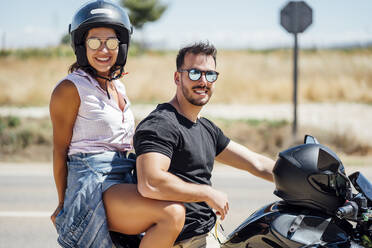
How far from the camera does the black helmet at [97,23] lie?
2.51m

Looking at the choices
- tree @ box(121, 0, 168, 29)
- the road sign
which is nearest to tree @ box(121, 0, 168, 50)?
tree @ box(121, 0, 168, 29)

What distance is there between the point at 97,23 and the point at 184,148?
79 cm

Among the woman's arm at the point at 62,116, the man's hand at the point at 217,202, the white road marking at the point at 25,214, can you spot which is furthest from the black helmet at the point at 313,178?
the white road marking at the point at 25,214

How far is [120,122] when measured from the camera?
8.36ft

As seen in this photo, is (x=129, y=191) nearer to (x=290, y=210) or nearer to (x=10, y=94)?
(x=290, y=210)

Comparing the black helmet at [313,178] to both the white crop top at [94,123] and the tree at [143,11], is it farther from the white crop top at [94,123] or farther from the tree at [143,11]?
the tree at [143,11]

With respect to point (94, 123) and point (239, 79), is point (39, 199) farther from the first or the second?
point (239, 79)

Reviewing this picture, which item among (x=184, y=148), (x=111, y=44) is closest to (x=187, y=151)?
(x=184, y=148)

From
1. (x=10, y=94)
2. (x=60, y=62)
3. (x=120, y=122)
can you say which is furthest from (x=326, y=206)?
(x=60, y=62)

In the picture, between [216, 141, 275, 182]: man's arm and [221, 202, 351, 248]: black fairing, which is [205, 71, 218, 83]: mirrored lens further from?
[221, 202, 351, 248]: black fairing

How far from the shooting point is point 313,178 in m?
2.07

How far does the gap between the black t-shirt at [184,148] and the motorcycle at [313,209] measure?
0.28m

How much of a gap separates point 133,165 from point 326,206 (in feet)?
3.11

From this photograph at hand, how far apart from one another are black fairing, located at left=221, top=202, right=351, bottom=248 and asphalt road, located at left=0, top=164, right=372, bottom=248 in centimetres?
287
